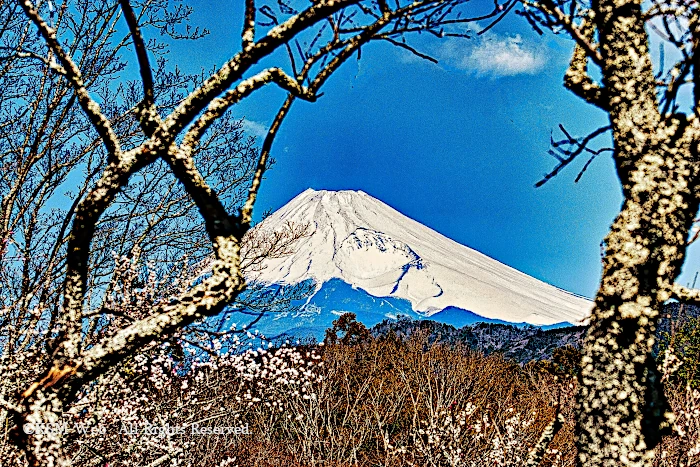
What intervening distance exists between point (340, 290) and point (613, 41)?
55.5 m

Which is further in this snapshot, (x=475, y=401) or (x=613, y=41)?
(x=475, y=401)

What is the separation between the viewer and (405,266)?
197ft

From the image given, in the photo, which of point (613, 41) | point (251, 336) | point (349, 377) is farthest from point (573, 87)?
point (349, 377)

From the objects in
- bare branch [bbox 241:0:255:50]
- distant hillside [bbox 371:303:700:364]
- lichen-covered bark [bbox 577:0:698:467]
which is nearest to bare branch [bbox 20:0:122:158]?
bare branch [bbox 241:0:255:50]

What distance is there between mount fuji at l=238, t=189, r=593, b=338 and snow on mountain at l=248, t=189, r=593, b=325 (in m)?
0.09

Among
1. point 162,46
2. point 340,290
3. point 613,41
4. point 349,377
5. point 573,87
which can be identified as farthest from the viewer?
point 340,290

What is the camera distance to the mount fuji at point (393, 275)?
4894cm

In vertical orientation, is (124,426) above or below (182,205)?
below

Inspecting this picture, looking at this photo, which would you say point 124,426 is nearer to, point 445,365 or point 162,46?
point 162,46

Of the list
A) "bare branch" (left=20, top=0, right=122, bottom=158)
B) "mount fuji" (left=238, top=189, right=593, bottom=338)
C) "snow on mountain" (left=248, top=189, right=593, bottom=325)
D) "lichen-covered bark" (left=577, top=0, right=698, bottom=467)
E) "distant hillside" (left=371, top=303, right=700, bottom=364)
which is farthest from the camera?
"mount fuji" (left=238, top=189, right=593, bottom=338)

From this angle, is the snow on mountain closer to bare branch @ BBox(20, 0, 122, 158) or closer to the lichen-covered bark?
bare branch @ BBox(20, 0, 122, 158)

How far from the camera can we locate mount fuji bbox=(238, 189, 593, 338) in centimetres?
4894

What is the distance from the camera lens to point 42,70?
517 centimetres

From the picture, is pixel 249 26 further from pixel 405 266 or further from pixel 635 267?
pixel 405 266
